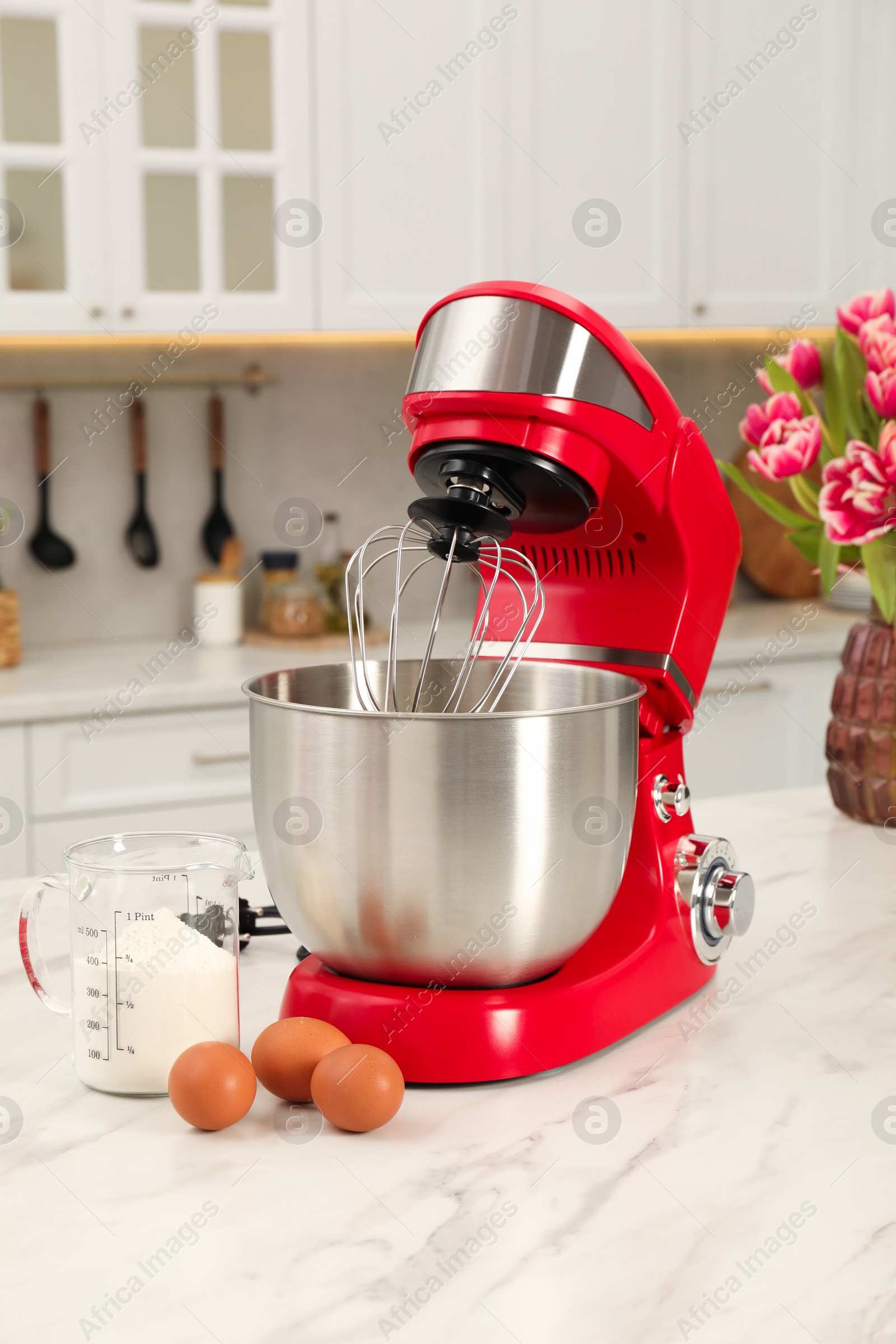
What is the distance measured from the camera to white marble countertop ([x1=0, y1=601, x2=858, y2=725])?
1.88 m

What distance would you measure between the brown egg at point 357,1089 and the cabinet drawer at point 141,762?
129 centimetres

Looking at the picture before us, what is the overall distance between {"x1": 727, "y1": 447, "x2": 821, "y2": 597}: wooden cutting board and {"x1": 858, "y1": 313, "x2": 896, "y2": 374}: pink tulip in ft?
5.65

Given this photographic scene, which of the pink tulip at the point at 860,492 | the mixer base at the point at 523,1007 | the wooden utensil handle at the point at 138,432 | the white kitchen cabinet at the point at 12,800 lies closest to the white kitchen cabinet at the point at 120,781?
the white kitchen cabinet at the point at 12,800

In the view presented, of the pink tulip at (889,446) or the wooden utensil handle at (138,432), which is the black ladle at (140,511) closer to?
the wooden utensil handle at (138,432)

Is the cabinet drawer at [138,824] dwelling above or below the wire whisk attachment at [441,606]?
below

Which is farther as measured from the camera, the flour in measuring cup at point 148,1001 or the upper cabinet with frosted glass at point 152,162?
the upper cabinet with frosted glass at point 152,162

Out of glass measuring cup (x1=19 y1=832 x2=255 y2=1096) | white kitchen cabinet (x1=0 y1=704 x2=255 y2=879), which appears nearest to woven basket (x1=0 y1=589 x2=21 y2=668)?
white kitchen cabinet (x1=0 y1=704 x2=255 y2=879)

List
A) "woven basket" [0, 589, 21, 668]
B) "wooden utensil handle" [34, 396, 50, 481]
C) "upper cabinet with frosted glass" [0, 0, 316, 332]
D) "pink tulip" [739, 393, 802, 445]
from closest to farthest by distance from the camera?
"pink tulip" [739, 393, 802, 445] < "upper cabinet with frosted glass" [0, 0, 316, 332] < "woven basket" [0, 589, 21, 668] < "wooden utensil handle" [34, 396, 50, 481]

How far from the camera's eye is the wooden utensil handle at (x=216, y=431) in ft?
7.89

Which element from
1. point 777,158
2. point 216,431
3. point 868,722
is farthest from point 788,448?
point 777,158

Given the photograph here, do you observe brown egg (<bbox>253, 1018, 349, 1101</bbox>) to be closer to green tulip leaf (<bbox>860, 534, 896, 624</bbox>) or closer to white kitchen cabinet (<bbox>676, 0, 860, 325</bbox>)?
green tulip leaf (<bbox>860, 534, 896, 624</bbox>)

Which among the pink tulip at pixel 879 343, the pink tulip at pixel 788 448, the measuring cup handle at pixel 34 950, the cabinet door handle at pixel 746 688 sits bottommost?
the cabinet door handle at pixel 746 688

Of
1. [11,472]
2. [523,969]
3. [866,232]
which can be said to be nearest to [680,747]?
[523,969]

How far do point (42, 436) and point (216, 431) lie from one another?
324 mm
